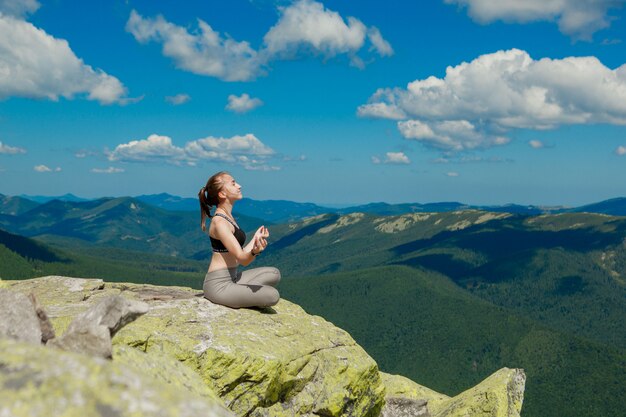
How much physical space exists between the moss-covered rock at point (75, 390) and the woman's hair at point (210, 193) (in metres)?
13.5

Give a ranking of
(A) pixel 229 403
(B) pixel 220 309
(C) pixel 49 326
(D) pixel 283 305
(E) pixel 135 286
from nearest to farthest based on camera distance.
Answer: (C) pixel 49 326 → (A) pixel 229 403 → (B) pixel 220 309 → (D) pixel 283 305 → (E) pixel 135 286

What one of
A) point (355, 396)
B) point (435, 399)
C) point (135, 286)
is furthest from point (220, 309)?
point (435, 399)

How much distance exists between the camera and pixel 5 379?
6.53 meters

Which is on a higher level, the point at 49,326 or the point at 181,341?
the point at 49,326

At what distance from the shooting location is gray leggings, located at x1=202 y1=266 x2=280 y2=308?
68.6ft

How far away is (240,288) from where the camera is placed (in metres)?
21.0

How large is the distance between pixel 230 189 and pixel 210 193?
85 centimetres

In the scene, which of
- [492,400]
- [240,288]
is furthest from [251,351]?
[492,400]

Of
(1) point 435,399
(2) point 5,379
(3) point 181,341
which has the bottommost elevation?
(1) point 435,399

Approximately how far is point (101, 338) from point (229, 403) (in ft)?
29.1

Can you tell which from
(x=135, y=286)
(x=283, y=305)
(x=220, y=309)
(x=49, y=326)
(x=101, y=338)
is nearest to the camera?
(x=101, y=338)

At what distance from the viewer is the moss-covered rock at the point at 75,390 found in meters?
6.45

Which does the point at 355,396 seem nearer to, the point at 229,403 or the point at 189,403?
the point at 229,403

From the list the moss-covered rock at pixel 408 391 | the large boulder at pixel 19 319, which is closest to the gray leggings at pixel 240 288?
the large boulder at pixel 19 319
